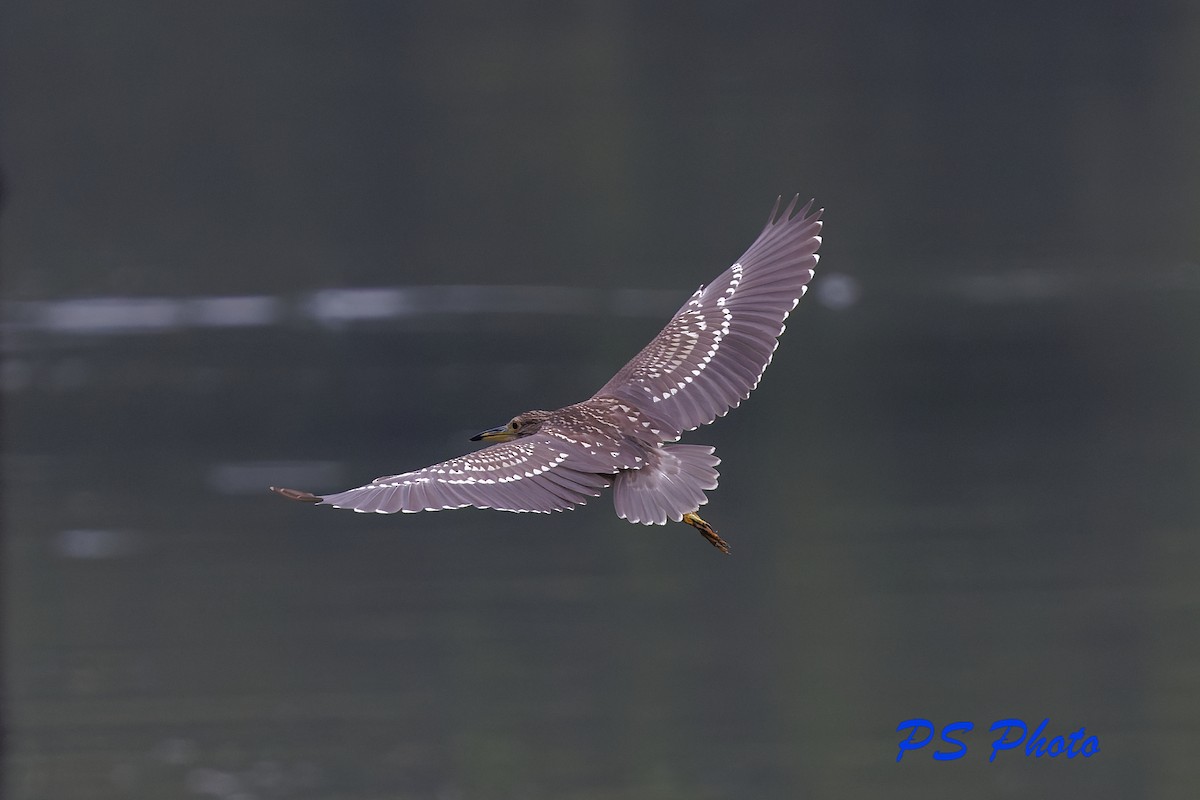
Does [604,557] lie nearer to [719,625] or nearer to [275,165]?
[719,625]

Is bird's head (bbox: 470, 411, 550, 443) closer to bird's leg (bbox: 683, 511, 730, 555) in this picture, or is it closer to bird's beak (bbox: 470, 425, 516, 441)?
bird's beak (bbox: 470, 425, 516, 441)

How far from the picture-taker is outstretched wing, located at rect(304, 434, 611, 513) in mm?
5492

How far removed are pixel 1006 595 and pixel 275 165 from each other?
10561mm

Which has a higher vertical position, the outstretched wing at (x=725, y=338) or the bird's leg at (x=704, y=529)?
the outstretched wing at (x=725, y=338)

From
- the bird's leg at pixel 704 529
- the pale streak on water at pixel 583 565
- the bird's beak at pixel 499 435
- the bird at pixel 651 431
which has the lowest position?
the pale streak on water at pixel 583 565

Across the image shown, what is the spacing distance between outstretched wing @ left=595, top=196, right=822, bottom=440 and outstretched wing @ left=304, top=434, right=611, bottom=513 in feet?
1.85

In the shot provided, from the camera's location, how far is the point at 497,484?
5766 mm

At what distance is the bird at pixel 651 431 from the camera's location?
18.5 feet

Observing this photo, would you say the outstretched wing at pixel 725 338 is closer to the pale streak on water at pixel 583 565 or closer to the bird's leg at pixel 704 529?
the bird's leg at pixel 704 529

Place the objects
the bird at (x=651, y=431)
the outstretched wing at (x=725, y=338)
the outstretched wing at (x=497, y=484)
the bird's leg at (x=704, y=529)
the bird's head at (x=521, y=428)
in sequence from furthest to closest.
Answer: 1. the outstretched wing at (x=725, y=338)
2. the bird's head at (x=521, y=428)
3. the bird's leg at (x=704, y=529)
4. the bird at (x=651, y=431)
5. the outstretched wing at (x=497, y=484)

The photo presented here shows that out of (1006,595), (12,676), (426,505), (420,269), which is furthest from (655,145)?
(426,505)
